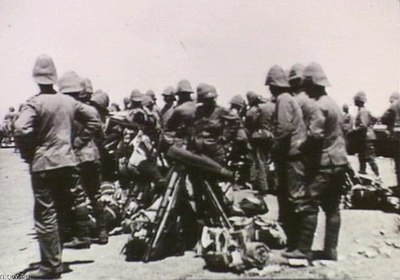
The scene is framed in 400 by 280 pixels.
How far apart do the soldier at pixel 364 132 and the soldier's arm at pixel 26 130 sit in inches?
292

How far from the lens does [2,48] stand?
6.66 meters

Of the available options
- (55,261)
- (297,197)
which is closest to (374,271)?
(297,197)

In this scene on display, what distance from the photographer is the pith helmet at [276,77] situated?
6062 mm

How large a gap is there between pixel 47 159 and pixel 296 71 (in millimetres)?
3179

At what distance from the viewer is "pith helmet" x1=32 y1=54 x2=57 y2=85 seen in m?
5.47

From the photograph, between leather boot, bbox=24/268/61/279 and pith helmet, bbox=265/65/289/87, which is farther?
pith helmet, bbox=265/65/289/87

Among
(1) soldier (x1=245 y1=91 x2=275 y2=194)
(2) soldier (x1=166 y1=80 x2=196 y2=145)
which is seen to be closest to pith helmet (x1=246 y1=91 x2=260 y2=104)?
(1) soldier (x1=245 y1=91 x2=275 y2=194)

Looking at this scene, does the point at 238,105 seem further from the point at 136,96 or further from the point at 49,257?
the point at 49,257

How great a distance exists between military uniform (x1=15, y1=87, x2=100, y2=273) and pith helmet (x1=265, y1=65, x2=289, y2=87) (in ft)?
7.61

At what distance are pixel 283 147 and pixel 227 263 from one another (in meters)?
1.49

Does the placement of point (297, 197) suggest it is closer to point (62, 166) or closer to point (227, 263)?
point (227, 263)

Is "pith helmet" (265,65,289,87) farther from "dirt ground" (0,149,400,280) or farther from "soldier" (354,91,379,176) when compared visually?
"soldier" (354,91,379,176)

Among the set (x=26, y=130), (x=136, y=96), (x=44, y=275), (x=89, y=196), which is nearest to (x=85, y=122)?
(x=26, y=130)

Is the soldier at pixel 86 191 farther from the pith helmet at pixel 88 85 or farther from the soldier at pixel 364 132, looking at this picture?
the soldier at pixel 364 132
